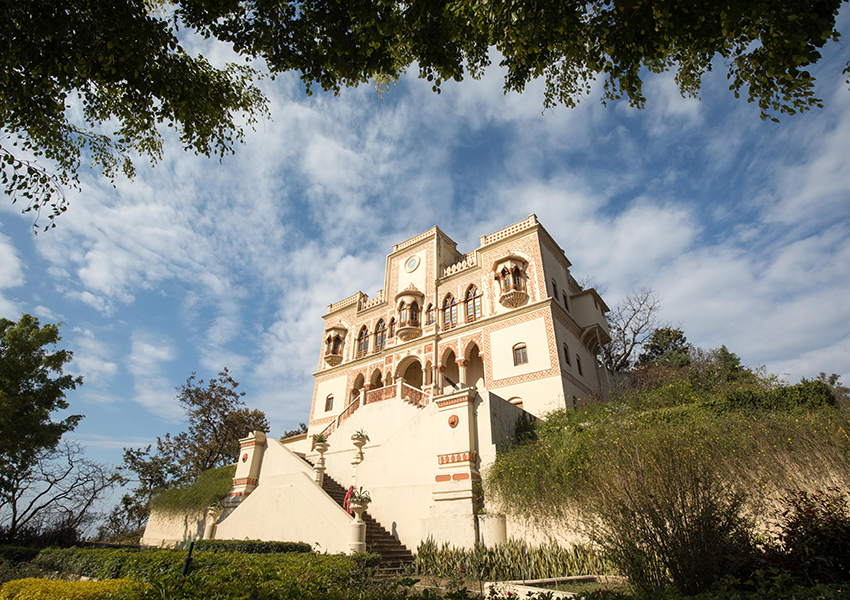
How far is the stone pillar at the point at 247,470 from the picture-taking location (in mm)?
16484

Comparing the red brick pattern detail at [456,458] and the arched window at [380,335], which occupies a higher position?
the arched window at [380,335]

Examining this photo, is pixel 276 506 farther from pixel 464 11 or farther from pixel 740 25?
pixel 740 25

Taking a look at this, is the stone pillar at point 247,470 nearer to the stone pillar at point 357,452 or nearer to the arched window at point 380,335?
the stone pillar at point 357,452

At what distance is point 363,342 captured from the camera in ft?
83.6

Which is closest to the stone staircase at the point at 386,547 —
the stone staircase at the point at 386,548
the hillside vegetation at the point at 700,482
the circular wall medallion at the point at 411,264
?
the stone staircase at the point at 386,548

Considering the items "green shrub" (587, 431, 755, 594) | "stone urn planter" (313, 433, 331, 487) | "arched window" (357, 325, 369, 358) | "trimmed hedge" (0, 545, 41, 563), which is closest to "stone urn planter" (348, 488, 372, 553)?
"stone urn planter" (313, 433, 331, 487)

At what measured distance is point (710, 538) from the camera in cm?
529

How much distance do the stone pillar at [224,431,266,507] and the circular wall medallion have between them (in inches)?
483

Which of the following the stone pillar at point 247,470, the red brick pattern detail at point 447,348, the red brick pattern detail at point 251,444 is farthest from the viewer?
the red brick pattern detail at point 447,348

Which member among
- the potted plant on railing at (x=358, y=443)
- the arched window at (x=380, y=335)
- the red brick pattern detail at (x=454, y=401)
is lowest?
the potted plant on railing at (x=358, y=443)

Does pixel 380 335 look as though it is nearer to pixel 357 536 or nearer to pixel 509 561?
pixel 357 536

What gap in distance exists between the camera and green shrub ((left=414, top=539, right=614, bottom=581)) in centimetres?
836

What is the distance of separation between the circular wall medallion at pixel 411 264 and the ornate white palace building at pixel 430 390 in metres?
0.08

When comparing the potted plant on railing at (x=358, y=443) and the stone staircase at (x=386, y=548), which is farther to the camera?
the potted plant on railing at (x=358, y=443)
